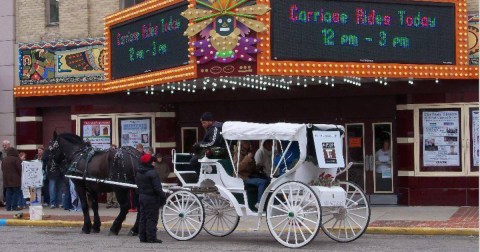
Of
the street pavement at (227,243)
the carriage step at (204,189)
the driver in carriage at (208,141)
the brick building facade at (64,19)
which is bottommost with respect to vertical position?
the street pavement at (227,243)

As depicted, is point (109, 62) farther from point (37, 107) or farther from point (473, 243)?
point (473, 243)

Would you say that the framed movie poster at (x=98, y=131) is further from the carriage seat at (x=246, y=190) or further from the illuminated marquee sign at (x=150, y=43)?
the carriage seat at (x=246, y=190)

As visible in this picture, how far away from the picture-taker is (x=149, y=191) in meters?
15.6

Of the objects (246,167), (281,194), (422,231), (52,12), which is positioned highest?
(52,12)

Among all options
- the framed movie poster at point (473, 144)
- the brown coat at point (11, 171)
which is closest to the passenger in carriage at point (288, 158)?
the framed movie poster at point (473, 144)

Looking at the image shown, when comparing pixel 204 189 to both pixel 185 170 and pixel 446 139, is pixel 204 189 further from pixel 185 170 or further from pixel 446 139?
pixel 446 139

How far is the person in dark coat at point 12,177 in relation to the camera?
23359 millimetres

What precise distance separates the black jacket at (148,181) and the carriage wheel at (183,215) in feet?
0.95

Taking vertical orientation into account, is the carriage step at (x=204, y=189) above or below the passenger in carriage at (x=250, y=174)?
below

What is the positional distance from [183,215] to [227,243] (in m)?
0.91

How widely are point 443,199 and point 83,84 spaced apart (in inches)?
400

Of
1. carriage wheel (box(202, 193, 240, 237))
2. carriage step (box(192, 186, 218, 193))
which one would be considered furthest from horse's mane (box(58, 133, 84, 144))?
carriage step (box(192, 186, 218, 193))

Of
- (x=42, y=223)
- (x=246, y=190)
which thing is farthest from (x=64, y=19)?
(x=246, y=190)

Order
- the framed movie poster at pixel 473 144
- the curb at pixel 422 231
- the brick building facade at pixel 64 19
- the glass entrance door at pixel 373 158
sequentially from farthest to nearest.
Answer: the brick building facade at pixel 64 19 → the glass entrance door at pixel 373 158 → the framed movie poster at pixel 473 144 → the curb at pixel 422 231
